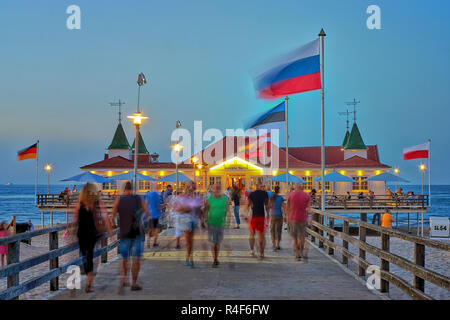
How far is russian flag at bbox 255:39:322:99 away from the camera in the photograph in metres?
16.1

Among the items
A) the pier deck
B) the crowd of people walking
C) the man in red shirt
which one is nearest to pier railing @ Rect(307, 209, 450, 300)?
the pier deck

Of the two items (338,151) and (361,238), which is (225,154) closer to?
(338,151)

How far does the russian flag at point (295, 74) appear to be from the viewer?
16.1 metres

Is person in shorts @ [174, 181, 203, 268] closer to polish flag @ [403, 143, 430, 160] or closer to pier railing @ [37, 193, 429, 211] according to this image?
polish flag @ [403, 143, 430, 160]

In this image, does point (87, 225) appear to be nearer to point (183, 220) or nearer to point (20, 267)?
point (20, 267)

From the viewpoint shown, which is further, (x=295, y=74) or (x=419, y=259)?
(x=295, y=74)

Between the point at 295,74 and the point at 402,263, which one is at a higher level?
the point at 295,74

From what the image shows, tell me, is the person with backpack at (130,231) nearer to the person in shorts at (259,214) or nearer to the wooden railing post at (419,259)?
the person in shorts at (259,214)

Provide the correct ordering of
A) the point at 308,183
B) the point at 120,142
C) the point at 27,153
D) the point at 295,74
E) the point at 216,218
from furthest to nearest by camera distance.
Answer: the point at 120,142
the point at 308,183
the point at 27,153
the point at 295,74
the point at 216,218

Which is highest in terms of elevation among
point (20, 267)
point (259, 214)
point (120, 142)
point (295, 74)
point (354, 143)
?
point (120, 142)

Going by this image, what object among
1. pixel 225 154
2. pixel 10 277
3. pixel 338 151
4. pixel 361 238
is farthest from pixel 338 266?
pixel 338 151

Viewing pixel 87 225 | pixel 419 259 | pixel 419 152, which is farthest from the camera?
pixel 419 152

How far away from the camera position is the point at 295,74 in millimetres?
16203

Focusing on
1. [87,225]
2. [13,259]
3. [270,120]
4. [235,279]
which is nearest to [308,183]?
[270,120]
